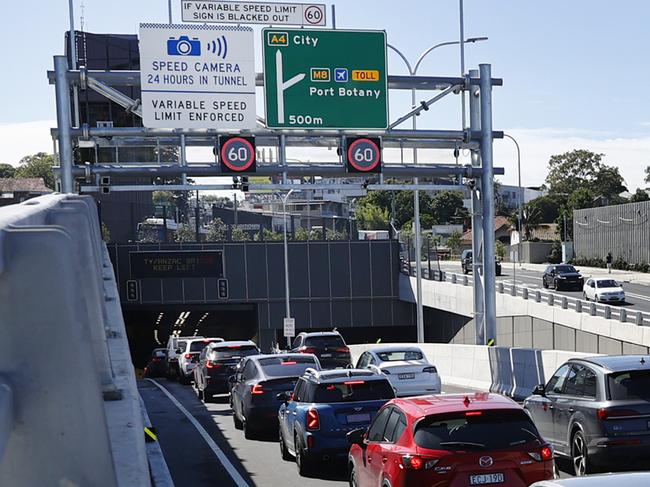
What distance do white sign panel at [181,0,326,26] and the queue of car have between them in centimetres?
909

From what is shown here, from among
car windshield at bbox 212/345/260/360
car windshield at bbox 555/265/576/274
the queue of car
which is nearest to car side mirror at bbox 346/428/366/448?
the queue of car

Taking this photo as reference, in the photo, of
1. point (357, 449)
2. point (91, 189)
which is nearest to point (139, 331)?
point (91, 189)

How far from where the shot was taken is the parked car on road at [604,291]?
54.4 m

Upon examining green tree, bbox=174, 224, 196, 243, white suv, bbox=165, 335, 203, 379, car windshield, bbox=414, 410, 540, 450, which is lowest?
white suv, bbox=165, 335, 203, 379

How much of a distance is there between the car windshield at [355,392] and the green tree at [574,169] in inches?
5138

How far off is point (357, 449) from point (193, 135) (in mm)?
14558

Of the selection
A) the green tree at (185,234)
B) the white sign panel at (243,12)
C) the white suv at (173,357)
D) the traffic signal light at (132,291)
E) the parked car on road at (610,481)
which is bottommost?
the white suv at (173,357)

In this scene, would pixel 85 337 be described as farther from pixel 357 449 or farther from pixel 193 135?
pixel 193 135

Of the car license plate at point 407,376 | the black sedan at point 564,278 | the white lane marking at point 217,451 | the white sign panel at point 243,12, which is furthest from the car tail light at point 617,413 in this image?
the black sedan at point 564,278

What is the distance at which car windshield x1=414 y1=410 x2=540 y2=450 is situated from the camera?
916 cm

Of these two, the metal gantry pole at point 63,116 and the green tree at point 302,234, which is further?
the green tree at point 302,234

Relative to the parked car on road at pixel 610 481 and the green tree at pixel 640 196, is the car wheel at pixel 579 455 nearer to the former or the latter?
the parked car on road at pixel 610 481

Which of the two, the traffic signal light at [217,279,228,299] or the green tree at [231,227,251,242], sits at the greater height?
the green tree at [231,227,251,242]

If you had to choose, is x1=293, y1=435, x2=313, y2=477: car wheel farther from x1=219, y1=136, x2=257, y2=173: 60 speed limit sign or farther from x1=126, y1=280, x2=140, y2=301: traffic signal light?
x1=126, y1=280, x2=140, y2=301: traffic signal light
